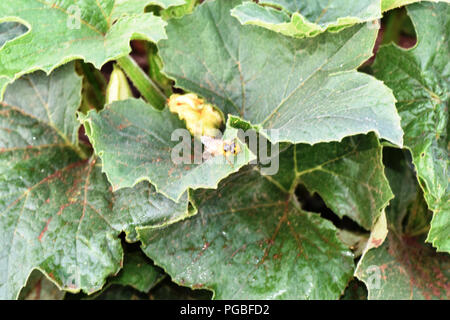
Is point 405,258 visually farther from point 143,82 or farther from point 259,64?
point 143,82

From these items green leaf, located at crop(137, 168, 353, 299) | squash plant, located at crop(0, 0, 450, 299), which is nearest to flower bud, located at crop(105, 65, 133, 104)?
squash plant, located at crop(0, 0, 450, 299)

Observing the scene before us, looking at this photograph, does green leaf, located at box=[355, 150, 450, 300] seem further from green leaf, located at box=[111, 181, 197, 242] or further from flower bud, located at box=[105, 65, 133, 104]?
flower bud, located at box=[105, 65, 133, 104]

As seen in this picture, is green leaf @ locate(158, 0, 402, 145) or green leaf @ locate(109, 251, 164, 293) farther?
green leaf @ locate(109, 251, 164, 293)

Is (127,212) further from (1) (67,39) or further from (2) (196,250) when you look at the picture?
(1) (67,39)

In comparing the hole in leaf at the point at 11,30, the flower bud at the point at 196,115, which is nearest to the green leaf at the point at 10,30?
the hole in leaf at the point at 11,30

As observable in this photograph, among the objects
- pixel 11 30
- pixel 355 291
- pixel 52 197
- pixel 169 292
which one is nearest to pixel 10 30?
pixel 11 30

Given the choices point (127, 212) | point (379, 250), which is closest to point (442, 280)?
point (379, 250)

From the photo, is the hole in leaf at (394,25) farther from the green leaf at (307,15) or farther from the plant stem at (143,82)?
the plant stem at (143,82)
